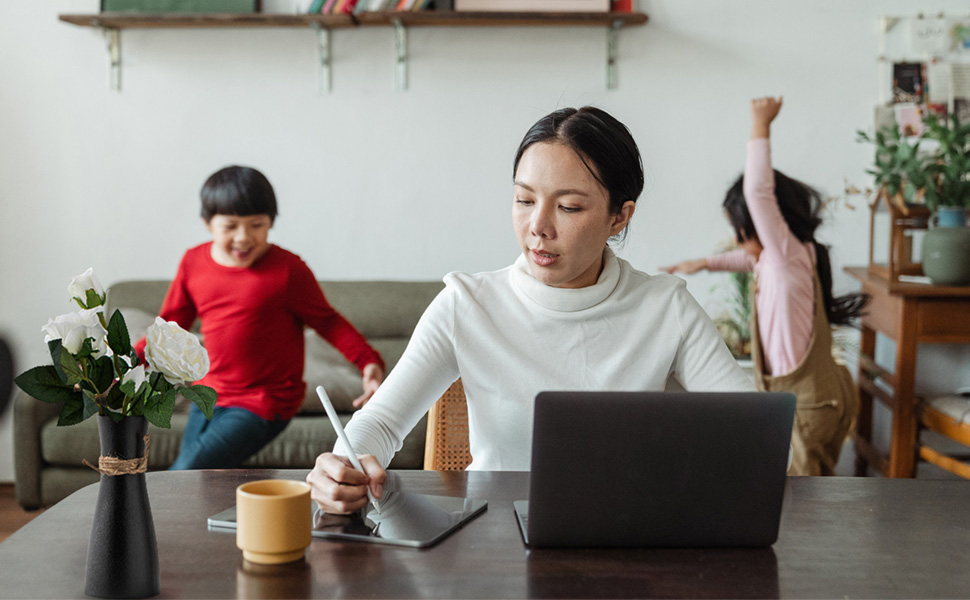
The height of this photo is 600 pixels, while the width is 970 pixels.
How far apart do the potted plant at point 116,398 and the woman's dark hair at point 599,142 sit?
700 millimetres

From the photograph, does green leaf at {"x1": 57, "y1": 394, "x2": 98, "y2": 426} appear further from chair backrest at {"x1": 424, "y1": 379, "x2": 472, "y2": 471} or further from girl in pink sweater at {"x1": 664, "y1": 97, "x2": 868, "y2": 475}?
girl in pink sweater at {"x1": 664, "y1": 97, "x2": 868, "y2": 475}

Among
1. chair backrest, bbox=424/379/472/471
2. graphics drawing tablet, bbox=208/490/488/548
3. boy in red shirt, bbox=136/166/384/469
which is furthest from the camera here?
boy in red shirt, bbox=136/166/384/469

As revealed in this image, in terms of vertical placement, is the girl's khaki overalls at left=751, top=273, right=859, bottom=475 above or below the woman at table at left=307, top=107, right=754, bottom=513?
below

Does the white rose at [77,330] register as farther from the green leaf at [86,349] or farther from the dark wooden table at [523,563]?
the dark wooden table at [523,563]

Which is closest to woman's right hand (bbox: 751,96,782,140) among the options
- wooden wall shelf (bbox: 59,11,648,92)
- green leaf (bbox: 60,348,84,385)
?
wooden wall shelf (bbox: 59,11,648,92)

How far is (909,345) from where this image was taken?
8.80ft

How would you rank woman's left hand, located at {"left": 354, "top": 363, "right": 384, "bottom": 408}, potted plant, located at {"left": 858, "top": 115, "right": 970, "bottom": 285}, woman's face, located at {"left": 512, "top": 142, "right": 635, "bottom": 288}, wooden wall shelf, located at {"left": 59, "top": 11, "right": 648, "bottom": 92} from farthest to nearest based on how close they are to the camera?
wooden wall shelf, located at {"left": 59, "top": 11, "right": 648, "bottom": 92} < potted plant, located at {"left": 858, "top": 115, "right": 970, "bottom": 285} < woman's left hand, located at {"left": 354, "top": 363, "right": 384, "bottom": 408} < woman's face, located at {"left": 512, "top": 142, "right": 635, "bottom": 288}

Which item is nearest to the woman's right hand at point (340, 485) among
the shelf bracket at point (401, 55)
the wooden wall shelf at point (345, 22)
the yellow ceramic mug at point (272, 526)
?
the yellow ceramic mug at point (272, 526)

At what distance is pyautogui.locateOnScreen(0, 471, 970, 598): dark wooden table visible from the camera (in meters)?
0.85

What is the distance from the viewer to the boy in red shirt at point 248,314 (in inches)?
83.7

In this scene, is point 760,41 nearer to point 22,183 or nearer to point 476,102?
point 476,102

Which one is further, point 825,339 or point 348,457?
point 825,339

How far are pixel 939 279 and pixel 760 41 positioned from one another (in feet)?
3.82

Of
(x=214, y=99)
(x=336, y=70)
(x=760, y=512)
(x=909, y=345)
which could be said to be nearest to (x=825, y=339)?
(x=909, y=345)
